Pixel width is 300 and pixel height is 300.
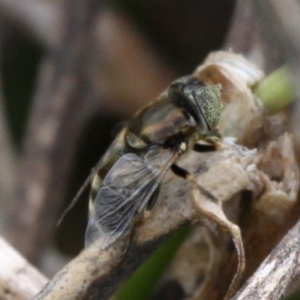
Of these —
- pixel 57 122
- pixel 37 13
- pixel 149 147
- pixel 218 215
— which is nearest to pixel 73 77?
pixel 57 122

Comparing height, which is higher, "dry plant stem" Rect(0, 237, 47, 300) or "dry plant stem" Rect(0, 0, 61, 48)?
"dry plant stem" Rect(0, 0, 61, 48)

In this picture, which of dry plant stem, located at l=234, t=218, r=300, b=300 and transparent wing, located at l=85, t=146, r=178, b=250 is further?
transparent wing, located at l=85, t=146, r=178, b=250

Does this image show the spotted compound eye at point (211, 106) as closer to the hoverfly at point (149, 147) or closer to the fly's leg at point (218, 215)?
the hoverfly at point (149, 147)

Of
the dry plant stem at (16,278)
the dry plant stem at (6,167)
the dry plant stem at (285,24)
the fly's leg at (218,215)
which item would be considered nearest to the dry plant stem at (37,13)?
the dry plant stem at (6,167)

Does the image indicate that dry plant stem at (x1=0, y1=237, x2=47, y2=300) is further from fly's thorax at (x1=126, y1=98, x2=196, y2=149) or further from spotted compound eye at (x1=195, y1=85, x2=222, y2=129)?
spotted compound eye at (x1=195, y1=85, x2=222, y2=129)

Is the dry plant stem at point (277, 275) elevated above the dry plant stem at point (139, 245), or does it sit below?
below

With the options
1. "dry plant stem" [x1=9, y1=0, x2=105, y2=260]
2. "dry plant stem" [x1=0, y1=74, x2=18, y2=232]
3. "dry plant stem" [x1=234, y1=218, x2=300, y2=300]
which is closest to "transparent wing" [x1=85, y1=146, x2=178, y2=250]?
"dry plant stem" [x1=234, y1=218, x2=300, y2=300]

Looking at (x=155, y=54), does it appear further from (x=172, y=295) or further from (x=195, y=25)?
(x=172, y=295)

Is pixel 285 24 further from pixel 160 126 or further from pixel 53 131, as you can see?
pixel 53 131
